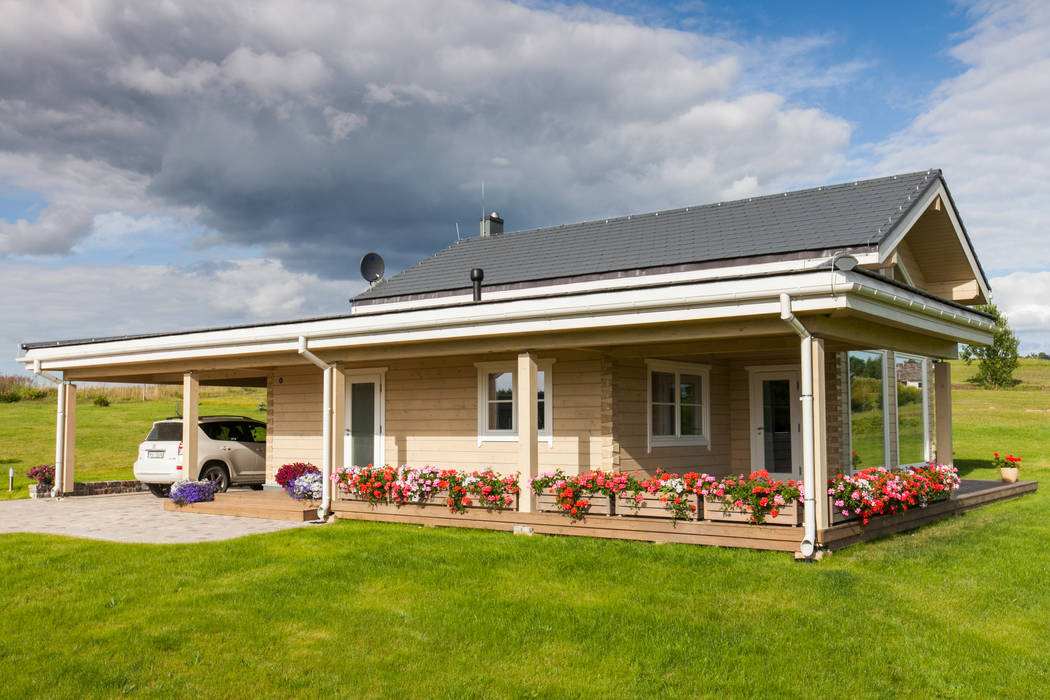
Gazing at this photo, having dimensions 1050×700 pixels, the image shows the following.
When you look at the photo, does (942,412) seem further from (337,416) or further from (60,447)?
(60,447)

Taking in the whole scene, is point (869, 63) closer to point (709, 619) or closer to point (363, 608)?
point (709, 619)

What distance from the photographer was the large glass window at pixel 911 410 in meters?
13.0

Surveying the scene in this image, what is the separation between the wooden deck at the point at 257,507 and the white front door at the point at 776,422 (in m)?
7.03

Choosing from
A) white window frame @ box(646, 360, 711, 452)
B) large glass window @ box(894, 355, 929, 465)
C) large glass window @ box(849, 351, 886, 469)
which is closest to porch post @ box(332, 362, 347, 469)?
white window frame @ box(646, 360, 711, 452)

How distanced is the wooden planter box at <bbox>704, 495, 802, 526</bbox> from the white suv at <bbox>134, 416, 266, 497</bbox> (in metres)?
8.92

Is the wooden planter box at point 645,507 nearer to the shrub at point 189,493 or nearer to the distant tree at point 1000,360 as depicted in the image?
the shrub at point 189,493

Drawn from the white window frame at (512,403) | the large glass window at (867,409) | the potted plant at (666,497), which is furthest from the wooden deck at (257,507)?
the large glass window at (867,409)

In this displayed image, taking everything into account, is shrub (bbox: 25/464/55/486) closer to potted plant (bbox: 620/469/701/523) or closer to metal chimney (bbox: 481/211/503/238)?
metal chimney (bbox: 481/211/503/238)

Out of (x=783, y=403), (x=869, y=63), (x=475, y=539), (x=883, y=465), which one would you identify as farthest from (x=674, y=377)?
(x=869, y=63)

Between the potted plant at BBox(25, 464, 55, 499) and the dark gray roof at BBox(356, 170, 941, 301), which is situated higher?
the dark gray roof at BBox(356, 170, 941, 301)

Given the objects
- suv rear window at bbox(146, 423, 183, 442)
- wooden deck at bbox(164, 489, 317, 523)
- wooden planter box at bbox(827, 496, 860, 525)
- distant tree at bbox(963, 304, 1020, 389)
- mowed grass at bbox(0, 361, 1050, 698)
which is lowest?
mowed grass at bbox(0, 361, 1050, 698)

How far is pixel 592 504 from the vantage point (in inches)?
383

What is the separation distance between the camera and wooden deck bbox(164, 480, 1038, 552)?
833cm

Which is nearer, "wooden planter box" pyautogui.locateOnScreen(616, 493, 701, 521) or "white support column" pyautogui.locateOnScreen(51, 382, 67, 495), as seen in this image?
"wooden planter box" pyautogui.locateOnScreen(616, 493, 701, 521)
